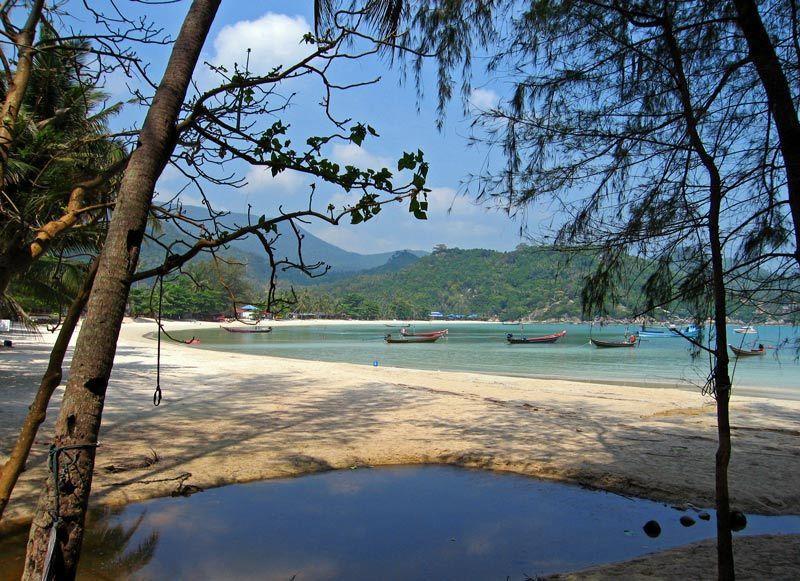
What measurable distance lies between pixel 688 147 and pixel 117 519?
4897 millimetres

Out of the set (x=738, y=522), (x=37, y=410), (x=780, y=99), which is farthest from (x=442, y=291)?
(x=37, y=410)

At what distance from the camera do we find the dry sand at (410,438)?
215 inches

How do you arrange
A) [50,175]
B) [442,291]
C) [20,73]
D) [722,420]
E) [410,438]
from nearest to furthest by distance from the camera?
1. [722,420]
2. [20,73]
3. [50,175]
4. [410,438]
5. [442,291]

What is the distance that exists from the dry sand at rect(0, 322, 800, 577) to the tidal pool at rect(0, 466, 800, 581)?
45 cm

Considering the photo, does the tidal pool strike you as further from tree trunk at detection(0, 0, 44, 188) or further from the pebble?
tree trunk at detection(0, 0, 44, 188)

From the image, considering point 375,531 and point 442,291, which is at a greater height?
point 442,291

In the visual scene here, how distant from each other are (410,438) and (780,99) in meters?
5.70

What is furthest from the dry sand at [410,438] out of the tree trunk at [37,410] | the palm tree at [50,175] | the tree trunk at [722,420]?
the palm tree at [50,175]

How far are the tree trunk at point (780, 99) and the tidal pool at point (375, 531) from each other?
105 inches

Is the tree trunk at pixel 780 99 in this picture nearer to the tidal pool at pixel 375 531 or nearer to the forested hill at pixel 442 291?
the tidal pool at pixel 375 531

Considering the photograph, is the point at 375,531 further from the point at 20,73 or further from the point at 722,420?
the point at 20,73

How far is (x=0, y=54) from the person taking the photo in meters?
4.27

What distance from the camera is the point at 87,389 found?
84.4 inches

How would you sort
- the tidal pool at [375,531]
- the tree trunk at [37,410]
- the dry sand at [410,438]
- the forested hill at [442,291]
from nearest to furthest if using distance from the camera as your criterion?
1. the tree trunk at [37,410]
2. the tidal pool at [375,531]
3. the dry sand at [410,438]
4. the forested hill at [442,291]
